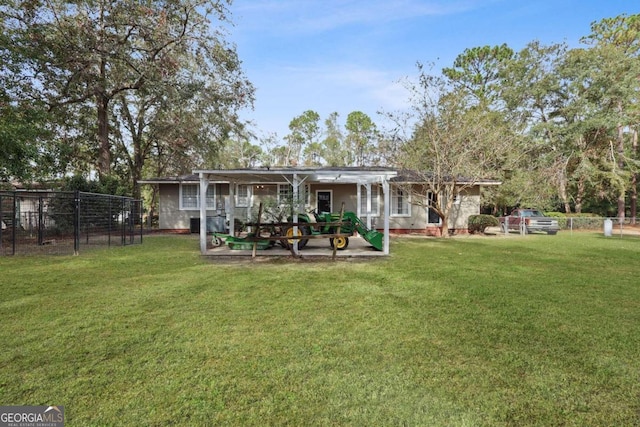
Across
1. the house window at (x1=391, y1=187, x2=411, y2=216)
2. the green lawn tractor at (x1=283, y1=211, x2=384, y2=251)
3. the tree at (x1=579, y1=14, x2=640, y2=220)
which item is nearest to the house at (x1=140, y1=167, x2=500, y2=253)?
the house window at (x1=391, y1=187, x2=411, y2=216)

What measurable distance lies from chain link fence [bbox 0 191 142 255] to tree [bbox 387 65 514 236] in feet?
39.1

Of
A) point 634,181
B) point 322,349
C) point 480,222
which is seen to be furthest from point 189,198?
point 634,181

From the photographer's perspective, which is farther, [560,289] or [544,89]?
[544,89]

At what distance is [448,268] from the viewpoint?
7457 millimetres

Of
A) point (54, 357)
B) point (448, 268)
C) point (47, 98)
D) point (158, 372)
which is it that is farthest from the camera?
point (47, 98)

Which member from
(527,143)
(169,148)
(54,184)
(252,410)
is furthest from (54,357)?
(527,143)

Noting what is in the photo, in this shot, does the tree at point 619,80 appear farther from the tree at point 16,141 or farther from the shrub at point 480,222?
the tree at point 16,141

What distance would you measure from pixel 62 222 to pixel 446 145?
51.0 feet

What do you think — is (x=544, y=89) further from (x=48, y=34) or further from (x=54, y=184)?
(x=54, y=184)

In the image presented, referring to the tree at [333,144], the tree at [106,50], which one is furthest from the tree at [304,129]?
the tree at [106,50]

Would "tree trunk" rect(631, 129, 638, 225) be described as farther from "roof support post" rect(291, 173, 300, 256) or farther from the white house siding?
"roof support post" rect(291, 173, 300, 256)

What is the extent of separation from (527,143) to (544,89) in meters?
4.28

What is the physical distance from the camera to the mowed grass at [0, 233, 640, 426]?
90.0 inches

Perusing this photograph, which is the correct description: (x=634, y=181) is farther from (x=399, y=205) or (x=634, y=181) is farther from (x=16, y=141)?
(x=16, y=141)
